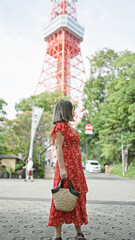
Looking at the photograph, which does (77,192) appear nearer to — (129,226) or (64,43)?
(129,226)

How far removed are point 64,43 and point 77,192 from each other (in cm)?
4724

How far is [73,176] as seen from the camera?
2.49 meters

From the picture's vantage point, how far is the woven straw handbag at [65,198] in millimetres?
2236

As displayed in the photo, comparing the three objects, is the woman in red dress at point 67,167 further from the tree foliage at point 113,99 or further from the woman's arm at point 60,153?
the tree foliage at point 113,99

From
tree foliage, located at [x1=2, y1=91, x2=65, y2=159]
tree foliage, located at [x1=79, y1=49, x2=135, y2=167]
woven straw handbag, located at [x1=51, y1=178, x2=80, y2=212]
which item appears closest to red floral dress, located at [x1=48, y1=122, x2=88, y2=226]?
woven straw handbag, located at [x1=51, y1=178, x2=80, y2=212]

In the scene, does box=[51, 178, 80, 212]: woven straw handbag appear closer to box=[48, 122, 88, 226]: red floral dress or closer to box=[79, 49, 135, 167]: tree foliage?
box=[48, 122, 88, 226]: red floral dress

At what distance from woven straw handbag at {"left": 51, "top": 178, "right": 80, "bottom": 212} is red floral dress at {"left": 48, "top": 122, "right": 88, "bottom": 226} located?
137mm

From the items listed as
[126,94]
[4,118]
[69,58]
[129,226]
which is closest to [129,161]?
[126,94]

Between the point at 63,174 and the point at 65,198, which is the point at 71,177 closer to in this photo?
the point at 63,174

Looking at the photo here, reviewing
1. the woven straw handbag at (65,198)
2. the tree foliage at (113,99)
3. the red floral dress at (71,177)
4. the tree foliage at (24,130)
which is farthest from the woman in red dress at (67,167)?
the tree foliage at (24,130)

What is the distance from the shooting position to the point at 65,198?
2.24 m

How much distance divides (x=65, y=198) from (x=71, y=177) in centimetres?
28

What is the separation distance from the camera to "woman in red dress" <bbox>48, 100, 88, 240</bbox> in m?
2.37

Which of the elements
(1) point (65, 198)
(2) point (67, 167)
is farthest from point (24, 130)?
(1) point (65, 198)
